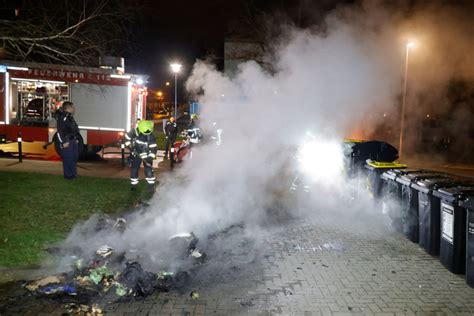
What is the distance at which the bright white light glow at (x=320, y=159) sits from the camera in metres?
10.7

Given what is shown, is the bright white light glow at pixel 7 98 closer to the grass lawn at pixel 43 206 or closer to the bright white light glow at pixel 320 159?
the grass lawn at pixel 43 206

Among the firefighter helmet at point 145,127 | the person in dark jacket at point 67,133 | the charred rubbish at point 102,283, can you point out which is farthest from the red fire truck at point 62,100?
the charred rubbish at point 102,283

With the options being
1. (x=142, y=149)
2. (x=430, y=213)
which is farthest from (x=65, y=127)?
(x=430, y=213)

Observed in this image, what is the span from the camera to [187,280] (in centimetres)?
513

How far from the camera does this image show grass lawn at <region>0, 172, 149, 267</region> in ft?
19.4

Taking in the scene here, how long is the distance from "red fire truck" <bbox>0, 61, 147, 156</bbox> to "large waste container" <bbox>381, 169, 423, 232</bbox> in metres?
9.51

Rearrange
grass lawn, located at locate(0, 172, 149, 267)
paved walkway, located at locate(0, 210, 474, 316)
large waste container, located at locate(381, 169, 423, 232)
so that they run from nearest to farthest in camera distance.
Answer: paved walkway, located at locate(0, 210, 474, 316) → grass lawn, located at locate(0, 172, 149, 267) → large waste container, located at locate(381, 169, 423, 232)

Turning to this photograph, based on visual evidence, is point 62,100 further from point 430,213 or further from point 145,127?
point 430,213

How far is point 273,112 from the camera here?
32.7 feet

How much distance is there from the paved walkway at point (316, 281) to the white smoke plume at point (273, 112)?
1.33 m

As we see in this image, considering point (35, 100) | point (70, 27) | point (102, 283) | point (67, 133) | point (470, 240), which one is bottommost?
point (102, 283)

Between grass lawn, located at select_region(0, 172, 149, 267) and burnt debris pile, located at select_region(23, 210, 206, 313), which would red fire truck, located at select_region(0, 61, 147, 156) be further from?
burnt debris pile, located at select_region(23, 210, 206, 313)

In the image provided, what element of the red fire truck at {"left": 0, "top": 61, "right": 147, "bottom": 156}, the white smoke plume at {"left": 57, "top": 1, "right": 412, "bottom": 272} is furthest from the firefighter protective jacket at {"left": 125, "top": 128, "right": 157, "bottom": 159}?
the red fire truck at {"left": 0, "top": 61, "right": 147, "bottom": 156}

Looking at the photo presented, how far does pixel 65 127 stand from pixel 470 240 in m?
8.67
